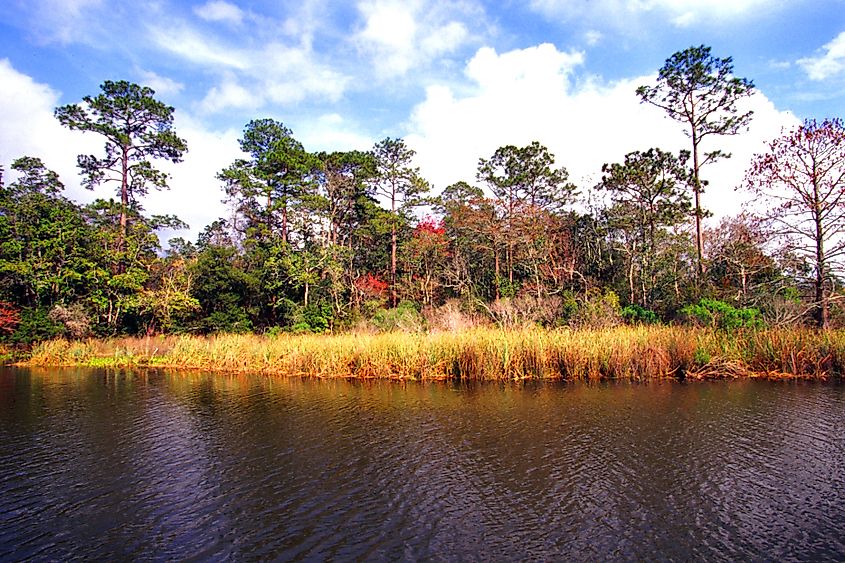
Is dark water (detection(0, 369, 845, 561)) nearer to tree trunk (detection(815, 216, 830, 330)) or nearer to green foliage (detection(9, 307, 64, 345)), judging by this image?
tree trunk (detection(815, 216, 830, 330))

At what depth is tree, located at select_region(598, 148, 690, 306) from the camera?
24.4m

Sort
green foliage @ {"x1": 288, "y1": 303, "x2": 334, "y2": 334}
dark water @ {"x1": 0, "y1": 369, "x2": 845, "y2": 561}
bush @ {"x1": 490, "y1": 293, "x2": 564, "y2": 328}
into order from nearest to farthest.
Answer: dark water @ {"x1": 0, "y1": 369, "x2": 845, "y2": 561} → bush @ {"x1": 490, "y1": 293, "x2": 564, "y2": 328} → green foliage @ {"x1": 288, "y1": 303, "x2": 334, "y2": 334}

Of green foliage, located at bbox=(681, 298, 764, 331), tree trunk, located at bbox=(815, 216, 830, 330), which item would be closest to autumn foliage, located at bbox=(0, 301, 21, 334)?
green foliage, located at bbox=(681, 298, 764, 331)

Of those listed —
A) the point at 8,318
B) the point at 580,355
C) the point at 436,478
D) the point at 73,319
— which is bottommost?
the point at 436,478

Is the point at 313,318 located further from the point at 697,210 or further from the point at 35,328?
the point at 697,210

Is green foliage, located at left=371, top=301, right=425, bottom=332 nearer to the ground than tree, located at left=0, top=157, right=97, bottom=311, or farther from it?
nearer to the ground

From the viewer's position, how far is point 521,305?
22.9 metres

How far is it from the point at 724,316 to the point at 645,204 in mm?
10615

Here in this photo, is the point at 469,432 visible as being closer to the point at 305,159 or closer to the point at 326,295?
the point at 326,295

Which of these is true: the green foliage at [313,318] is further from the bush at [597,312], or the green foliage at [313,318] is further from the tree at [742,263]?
the tree at [742,263]

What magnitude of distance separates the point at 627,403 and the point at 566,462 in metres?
4.35

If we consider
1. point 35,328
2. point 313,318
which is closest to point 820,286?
point 313,318

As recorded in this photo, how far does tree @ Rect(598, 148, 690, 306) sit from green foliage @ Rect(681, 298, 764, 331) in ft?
20.9

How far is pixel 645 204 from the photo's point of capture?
2538 cm
